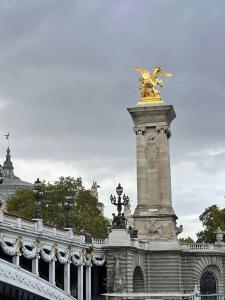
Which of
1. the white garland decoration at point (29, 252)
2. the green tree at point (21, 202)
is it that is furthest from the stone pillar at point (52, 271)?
the green tree at point (21, 202)

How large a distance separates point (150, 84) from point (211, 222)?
20.6 metres

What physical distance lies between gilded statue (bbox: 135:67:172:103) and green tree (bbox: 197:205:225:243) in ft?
60.9

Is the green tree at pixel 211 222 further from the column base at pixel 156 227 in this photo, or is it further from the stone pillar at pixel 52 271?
the stone pillar at pixel 52 271

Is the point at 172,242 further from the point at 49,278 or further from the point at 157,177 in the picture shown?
the point at 49,278

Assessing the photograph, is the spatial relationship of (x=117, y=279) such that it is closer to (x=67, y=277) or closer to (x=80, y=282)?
(x=80, y=282)

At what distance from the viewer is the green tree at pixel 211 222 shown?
3159 inches

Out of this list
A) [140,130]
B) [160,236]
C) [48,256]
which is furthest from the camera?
[140,130]

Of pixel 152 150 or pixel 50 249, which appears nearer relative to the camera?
pixel 50 249

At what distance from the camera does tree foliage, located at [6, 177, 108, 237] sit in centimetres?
7275

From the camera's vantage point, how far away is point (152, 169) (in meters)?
65.6

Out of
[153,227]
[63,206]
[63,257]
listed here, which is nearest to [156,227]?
[153,227]

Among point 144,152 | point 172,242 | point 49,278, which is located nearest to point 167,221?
point 172,242

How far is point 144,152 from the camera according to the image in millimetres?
65875

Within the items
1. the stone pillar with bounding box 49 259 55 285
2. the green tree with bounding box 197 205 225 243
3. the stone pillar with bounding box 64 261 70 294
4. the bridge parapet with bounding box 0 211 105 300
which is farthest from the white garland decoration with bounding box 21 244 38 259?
the green tree with bounding box 197 205 225 243
